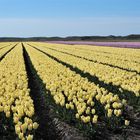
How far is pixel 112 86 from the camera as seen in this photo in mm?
12672

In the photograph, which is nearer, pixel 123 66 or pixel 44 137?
pixel 44 137

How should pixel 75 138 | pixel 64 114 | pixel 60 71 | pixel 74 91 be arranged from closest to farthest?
pixel 75 138 < pixel 64 114 < pixel 74 91 < pixel 60 71

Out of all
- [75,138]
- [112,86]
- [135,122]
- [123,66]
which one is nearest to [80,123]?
[75,138]

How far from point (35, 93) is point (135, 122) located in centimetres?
487

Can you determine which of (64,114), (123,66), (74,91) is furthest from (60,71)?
(64,114)

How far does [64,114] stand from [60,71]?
21.1 ft

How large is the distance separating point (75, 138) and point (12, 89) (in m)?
3.23

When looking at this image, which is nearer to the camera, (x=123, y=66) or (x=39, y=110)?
(x=39, y=110)

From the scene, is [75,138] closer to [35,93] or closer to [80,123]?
[80,123]

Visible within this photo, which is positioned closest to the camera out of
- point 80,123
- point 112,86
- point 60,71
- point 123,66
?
point 80,123

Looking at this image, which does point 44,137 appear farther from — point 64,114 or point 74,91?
point 74,91

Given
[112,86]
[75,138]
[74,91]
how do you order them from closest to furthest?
Result: [75,138] < [74,91] < [112,86]

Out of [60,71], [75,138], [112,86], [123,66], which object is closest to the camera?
[75,138]

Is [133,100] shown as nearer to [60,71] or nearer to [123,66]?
[60,71]
